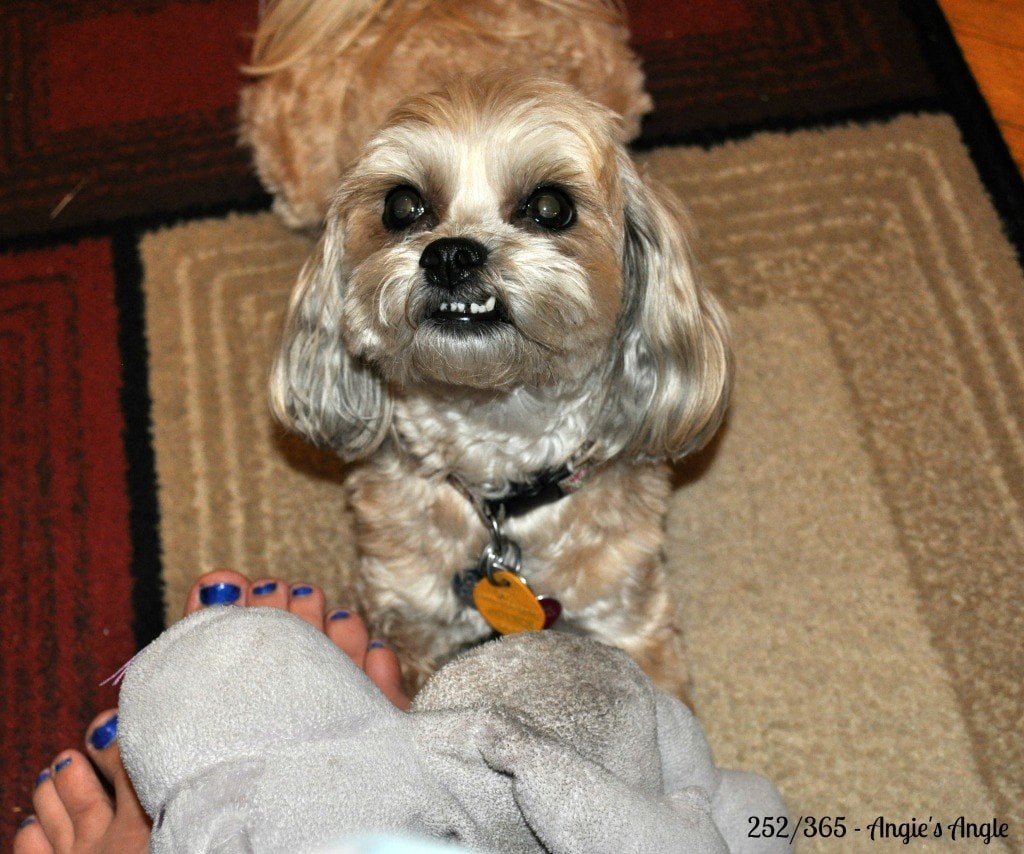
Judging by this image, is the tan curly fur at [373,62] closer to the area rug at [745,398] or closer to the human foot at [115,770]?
the area rug at [745,398]

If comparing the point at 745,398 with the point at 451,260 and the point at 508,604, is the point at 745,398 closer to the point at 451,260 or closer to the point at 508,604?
the point at 508,604

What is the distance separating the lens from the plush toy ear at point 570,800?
54.4 inches

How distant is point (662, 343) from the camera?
1.96m

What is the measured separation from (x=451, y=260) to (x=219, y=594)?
3.06ft

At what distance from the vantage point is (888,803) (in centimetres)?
213

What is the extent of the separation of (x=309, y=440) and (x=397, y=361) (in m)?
0.43

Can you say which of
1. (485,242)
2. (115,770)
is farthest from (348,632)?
(485,242)

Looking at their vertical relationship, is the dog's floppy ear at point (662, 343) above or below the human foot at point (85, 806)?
above

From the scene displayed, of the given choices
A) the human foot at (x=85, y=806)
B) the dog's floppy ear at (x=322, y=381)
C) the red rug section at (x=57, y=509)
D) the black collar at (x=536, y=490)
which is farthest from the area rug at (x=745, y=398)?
the black collar at (x=536, y=490)

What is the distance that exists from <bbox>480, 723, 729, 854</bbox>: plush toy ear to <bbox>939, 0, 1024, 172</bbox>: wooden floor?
211 cm

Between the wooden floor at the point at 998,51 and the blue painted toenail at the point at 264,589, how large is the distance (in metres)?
2.12

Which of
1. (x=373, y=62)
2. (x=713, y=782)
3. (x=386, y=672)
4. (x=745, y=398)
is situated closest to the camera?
(x=713, y=782)

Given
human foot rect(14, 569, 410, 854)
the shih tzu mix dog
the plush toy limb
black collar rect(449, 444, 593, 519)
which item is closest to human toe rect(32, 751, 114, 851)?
human foot rect(14, 569, 410, 854)

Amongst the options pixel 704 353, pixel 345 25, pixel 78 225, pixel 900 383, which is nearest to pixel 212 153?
pixel 78 225
